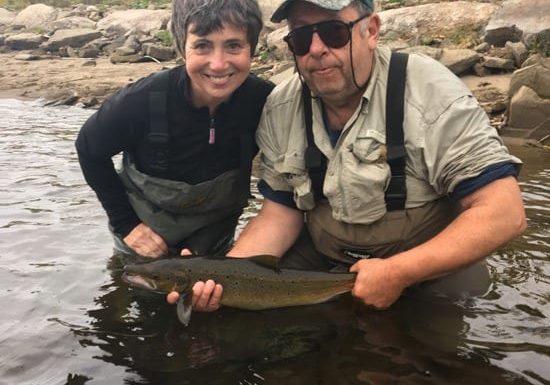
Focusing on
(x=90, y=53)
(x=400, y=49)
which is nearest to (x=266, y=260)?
(x=400, y=49)

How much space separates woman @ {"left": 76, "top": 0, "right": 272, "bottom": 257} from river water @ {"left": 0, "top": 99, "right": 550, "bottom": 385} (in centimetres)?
59

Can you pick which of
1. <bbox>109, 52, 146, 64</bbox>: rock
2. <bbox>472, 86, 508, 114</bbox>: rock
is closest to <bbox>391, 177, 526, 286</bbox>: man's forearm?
<bbox>472, 86, 508, 114</bbox>: rock

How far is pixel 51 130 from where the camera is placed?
41.2 feet

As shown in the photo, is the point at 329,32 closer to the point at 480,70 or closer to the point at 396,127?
the point at 396,127

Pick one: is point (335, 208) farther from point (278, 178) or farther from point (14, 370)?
point (14, 370)

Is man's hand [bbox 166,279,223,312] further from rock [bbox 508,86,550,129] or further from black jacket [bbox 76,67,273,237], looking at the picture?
rock [bbox 508,86,550,129]

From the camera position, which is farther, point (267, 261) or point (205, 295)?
point (267, 261)

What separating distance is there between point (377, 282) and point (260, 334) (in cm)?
87

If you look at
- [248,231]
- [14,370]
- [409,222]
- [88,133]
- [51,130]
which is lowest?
[51,130]

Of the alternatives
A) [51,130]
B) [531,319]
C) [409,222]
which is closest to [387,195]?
[409,222]

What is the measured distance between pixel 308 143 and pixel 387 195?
2.12 ft

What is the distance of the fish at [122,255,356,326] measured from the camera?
4.03 metres

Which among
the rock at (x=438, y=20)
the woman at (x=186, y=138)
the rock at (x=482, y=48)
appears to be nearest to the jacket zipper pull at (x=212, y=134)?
the woman at (x=186, y=138)

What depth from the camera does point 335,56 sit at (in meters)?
3.89
